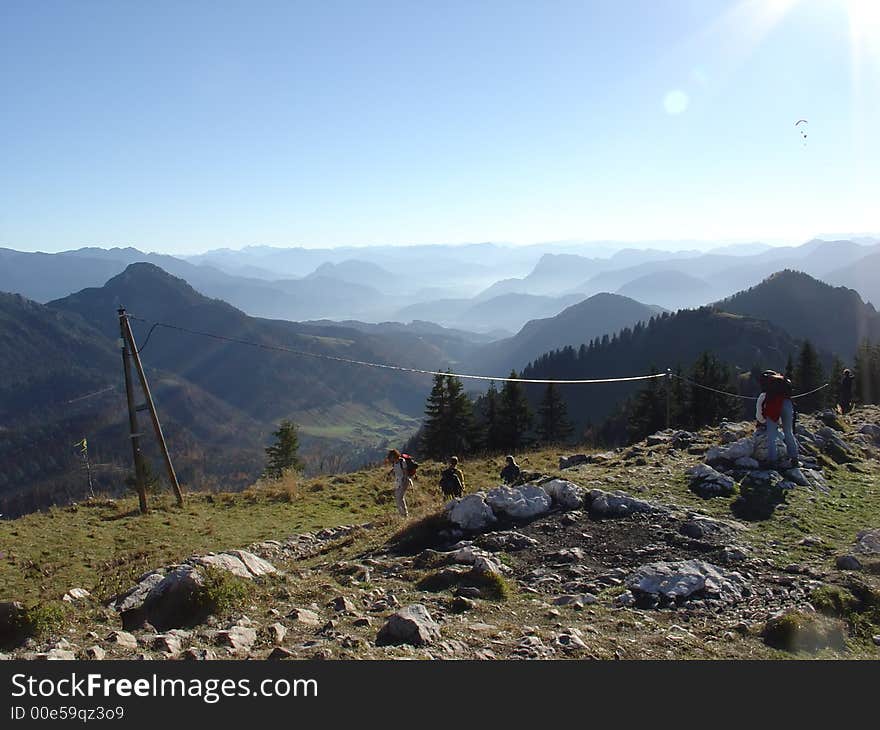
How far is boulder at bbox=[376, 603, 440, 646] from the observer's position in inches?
240

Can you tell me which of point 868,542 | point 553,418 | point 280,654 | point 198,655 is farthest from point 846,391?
point 553,418

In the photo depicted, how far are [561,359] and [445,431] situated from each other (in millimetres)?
140136

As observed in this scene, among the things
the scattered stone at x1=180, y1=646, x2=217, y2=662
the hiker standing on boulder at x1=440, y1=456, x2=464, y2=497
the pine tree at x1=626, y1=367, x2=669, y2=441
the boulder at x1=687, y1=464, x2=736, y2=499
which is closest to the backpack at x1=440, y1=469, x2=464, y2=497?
the hiker standing on boulder at x1=440, y1=456, x2=464, y2=497

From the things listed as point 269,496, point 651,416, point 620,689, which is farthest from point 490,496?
point 651,416

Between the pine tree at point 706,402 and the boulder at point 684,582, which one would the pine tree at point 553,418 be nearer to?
the pine tree at point 706,402

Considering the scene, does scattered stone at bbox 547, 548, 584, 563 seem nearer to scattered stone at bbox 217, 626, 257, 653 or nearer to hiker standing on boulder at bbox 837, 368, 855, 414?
scattered stone at bbox 217, 626, 257, 653

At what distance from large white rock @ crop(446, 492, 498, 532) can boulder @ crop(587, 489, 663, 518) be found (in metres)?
1.98

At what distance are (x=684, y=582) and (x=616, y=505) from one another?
3.03m

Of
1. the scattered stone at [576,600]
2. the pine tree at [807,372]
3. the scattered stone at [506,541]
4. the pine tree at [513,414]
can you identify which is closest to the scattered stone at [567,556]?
the scattered stone at [506,541]

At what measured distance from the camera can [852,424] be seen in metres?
20.1

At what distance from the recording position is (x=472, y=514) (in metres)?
10.8

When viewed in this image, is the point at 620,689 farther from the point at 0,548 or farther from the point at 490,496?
the point at 0,548

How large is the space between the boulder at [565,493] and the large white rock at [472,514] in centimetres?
139

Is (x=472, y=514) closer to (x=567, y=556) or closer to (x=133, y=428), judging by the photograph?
(x=567, y=556)
